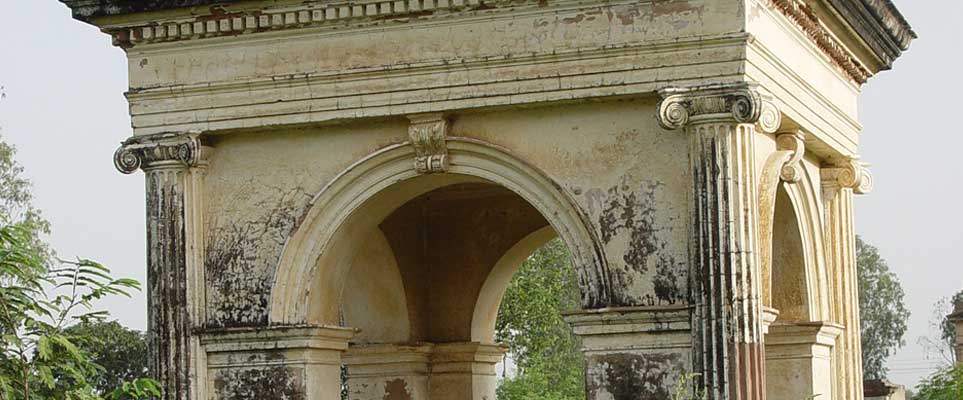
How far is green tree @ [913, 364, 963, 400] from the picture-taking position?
22828 mm

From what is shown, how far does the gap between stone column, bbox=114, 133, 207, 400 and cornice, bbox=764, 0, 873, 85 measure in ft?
14.9

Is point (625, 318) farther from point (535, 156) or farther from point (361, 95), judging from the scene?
point (361, 95)

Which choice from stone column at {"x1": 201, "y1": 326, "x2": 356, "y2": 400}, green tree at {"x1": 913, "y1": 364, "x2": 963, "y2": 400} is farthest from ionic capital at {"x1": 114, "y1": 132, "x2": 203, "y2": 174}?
green tree at {"x1": 913, "y1": 364, "x2": 963, "y2": 400}

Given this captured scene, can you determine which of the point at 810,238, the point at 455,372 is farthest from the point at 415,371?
the point at 810,238

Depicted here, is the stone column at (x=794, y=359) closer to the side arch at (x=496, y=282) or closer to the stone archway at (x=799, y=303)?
the stone archway at (x=799, y=303)

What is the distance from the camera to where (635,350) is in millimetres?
A: 13672

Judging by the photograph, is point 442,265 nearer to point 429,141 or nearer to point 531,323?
point 429,141

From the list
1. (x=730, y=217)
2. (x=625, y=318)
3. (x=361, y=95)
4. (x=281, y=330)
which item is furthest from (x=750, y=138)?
(x=281, y=330)

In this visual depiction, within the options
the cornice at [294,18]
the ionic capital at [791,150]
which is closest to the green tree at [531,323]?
the ionic capital at [791,150]

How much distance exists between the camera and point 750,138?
13.5 m

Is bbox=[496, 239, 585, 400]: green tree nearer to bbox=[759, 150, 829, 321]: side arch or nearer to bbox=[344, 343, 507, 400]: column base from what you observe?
bbox=[344, 343, 507, 400]: column base

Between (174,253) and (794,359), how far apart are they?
4.99 m

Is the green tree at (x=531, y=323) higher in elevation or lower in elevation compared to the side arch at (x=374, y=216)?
higher

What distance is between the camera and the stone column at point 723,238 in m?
13.2
